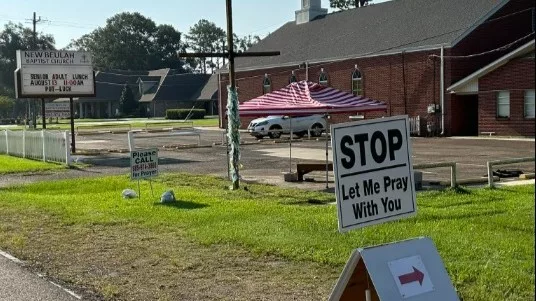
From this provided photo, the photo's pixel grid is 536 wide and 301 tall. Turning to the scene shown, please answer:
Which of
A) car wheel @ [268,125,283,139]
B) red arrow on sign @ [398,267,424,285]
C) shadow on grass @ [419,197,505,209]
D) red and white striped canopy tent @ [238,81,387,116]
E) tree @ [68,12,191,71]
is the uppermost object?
tree @ [68,12,191,71]

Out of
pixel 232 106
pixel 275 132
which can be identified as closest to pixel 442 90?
pixel 275 132

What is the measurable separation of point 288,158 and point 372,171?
19329 mm

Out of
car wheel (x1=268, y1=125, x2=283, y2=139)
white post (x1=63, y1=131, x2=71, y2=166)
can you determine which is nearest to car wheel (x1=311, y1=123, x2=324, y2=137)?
car wheel (x1=268, y1=125, x2=283, y2=139)

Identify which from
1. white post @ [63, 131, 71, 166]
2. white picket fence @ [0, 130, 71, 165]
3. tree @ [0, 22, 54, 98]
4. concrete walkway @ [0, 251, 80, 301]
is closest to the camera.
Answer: concrete walkway @ [0, 251, 80, 301]

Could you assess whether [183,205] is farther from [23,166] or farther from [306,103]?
[23,166]

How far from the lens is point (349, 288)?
4.76 m

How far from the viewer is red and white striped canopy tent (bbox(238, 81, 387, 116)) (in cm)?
1628

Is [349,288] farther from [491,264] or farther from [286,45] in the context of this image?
[286,45]

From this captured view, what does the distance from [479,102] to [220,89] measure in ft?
75.3

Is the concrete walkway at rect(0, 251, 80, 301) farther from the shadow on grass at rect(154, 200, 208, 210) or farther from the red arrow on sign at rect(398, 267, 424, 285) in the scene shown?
the shadow on grass at rect(154, 200, 208, 210)

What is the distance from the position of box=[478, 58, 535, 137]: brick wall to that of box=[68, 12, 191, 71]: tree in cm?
9814

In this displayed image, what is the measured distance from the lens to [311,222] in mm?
10836

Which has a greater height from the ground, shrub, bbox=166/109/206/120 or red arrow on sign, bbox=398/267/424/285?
shrub, bbox=166/109/206/120

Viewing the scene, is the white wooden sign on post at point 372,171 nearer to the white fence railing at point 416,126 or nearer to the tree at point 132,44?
the white fence railing at point 416,126
